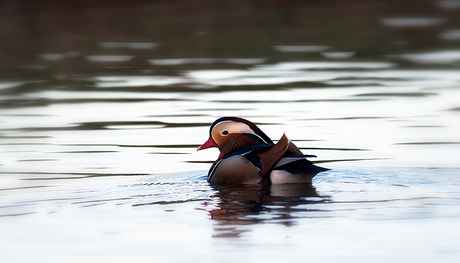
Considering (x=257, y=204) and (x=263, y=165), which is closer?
(x=257, y=204)

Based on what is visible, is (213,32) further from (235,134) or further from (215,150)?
(235,134)

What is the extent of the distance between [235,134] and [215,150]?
182 centimetres

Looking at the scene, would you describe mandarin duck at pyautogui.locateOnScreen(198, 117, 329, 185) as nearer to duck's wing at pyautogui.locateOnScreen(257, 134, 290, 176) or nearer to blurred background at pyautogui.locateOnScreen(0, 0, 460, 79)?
duck's wing at pyautogui.locateOnScreen(257, 134, 290, 176)

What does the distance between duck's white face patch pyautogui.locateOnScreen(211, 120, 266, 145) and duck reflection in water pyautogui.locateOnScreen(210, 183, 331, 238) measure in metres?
0.85

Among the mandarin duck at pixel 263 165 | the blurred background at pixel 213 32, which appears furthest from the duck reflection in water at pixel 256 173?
the blurred background at pixel 213 32

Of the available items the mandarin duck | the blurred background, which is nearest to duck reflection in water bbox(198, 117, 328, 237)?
the mandarin duck

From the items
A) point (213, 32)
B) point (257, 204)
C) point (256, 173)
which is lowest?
point (257, 204)

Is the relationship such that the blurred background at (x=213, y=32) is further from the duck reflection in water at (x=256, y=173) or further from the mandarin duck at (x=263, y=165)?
the mandarin duck at (x=263, y=165)

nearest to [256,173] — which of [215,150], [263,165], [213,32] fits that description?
[263,165]

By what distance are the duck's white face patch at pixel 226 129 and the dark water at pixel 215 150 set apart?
1.61 feet

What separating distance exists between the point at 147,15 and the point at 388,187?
28724 mm

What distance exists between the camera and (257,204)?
7.12m

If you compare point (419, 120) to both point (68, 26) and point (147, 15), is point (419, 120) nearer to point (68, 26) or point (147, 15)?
point (68, 26)

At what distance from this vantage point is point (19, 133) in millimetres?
11578
